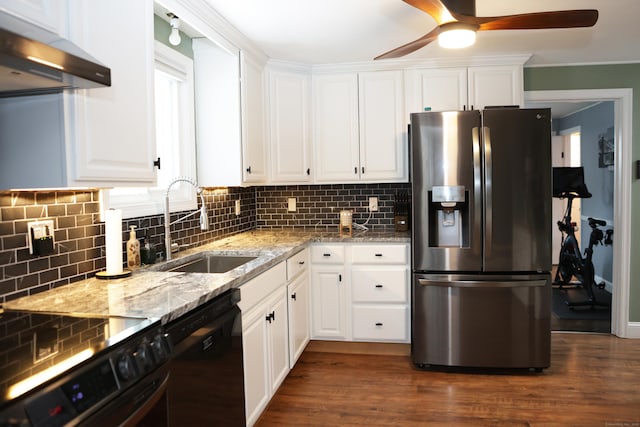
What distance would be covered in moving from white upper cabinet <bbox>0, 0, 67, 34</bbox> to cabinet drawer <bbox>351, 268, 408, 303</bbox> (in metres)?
2.53

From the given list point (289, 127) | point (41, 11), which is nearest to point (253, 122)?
point (289, 127)

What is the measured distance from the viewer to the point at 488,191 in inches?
A: 119

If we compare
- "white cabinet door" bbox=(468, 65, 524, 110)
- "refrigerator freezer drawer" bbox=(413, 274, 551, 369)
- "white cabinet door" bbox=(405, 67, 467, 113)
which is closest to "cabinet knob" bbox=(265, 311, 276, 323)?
"refrigerator freezer drawer" bbox=(413, 274, 551, 369)

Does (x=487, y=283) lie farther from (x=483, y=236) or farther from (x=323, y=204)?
(x=323, y=204)

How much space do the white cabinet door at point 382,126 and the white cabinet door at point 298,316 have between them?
1.09m

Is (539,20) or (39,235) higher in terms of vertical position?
(539,20)

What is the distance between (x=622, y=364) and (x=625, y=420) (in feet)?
3.04

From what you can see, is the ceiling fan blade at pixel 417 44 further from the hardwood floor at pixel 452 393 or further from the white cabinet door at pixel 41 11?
the hardwood floor at pixel 452 393

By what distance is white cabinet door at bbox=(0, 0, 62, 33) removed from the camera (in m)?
1.28

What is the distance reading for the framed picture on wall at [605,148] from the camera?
5113mm

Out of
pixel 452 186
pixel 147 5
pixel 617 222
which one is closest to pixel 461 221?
pixel 452 186

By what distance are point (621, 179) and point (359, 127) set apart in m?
2.24

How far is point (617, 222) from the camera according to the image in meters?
3.87

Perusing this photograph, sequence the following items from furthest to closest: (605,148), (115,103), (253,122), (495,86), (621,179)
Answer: (605,148), (621,179), (495,86), (253,122), (115,103)
